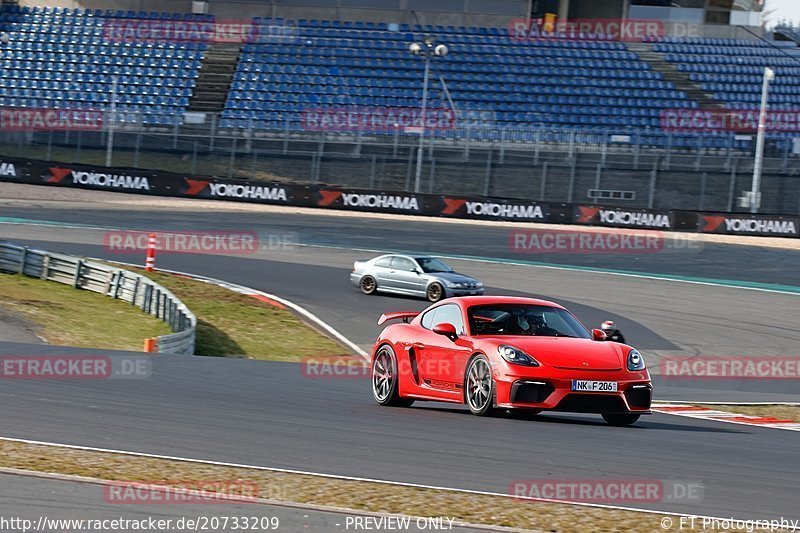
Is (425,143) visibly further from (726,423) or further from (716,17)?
(726,423)

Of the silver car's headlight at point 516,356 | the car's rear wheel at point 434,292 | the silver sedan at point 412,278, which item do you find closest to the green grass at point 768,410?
the silver car's headlight at point 516,356

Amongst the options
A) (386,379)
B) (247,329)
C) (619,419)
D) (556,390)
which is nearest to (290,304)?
(247,329)

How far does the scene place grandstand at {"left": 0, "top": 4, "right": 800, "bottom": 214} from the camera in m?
44.7

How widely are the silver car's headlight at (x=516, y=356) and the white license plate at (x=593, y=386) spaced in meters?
0.40

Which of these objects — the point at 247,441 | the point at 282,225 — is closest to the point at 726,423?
the point at 247,441

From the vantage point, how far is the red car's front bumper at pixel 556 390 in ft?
33.5

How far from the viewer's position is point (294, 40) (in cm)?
5262

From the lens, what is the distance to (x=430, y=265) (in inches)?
1054

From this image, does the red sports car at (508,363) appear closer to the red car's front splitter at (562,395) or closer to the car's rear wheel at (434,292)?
the red car's front splitter at (562,395)

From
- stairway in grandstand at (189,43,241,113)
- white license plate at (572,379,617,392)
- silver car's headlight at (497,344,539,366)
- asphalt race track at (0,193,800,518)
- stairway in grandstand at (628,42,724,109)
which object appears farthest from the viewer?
stairway in grandstand at (189,43,241,113)

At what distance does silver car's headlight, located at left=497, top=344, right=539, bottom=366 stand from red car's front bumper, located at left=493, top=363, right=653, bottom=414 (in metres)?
0.07

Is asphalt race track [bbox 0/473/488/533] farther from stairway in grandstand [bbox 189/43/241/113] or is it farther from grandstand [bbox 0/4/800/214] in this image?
stairway in grandstand [bbox 189/43/241/113]

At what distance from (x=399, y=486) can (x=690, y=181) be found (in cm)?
3805

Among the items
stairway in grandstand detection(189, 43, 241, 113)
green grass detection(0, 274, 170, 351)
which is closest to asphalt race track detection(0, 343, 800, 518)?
green grass detection(0, 274, 170, 351)
